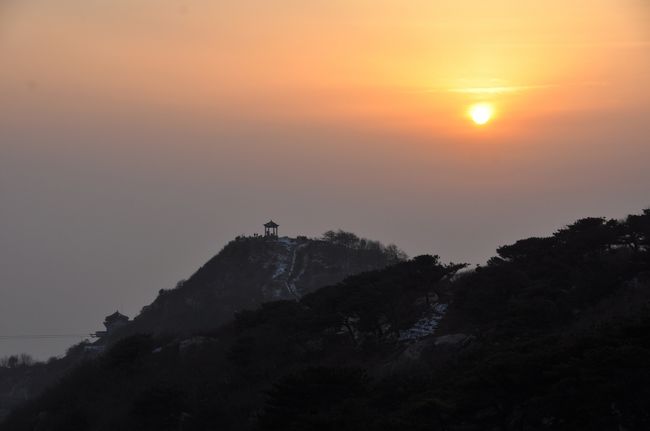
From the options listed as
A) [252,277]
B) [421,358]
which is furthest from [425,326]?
→ [252,277]

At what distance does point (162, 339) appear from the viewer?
262ft

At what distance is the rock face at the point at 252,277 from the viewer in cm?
10806

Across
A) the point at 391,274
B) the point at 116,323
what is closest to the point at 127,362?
the point at 391,274

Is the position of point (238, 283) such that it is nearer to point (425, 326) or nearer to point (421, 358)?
point (425, 326)

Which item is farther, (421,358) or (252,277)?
(252,277)

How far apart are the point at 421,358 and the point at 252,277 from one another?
198ft

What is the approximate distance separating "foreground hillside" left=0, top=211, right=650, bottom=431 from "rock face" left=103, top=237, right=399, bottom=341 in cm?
2826

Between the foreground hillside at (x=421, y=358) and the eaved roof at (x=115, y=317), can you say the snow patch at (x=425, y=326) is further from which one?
the eaved roof at (x=115, y=317)

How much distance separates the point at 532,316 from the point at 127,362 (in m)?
34.0

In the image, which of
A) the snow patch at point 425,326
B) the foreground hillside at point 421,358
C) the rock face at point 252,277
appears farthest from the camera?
the rock face at point 252,277

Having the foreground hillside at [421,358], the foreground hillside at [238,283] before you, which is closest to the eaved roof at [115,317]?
the foreground hillside at [238,283]

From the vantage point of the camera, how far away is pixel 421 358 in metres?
54.6

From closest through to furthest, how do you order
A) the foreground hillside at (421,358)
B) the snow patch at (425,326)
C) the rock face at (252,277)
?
the foreground hillside at (421,358) → the snow patch at (425,326) → the rock face at (252,277)

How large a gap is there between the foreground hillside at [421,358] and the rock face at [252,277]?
2826 centimetres
